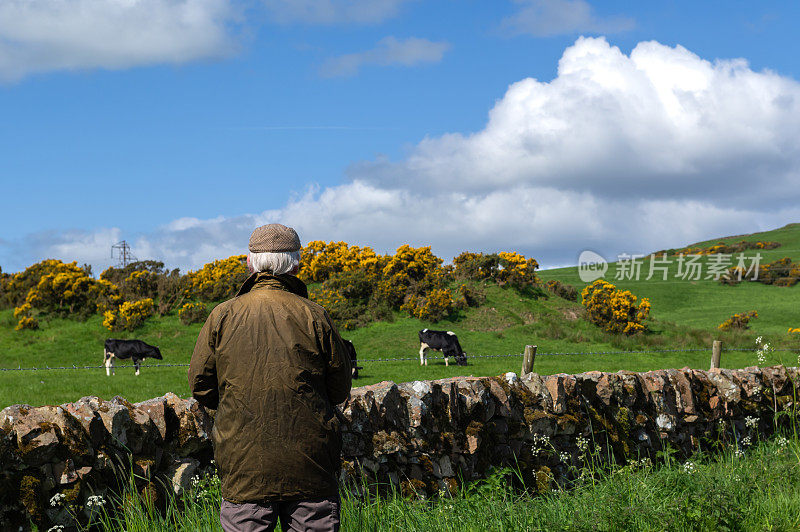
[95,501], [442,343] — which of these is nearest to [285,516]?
[95,501]

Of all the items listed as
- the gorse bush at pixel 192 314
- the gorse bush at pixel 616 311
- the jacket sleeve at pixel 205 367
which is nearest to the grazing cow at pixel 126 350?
the gorse bush at pixel 192 314

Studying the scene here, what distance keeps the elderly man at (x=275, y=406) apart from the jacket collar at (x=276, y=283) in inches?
1.4

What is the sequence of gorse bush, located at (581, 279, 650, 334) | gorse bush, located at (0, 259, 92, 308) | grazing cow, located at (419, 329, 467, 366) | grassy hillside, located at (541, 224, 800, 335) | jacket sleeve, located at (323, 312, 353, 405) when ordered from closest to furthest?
1. jacket sleeve, located at (323, 312, 353, 405)
2. grazing cow, located at (419, 329, 467, 366)
3. gorse bush, located at (581, 279, 650, 334)
4. gorse bush, located at (0, 259, 92, 308)
5. grassy hillside, located at (541, 224, 800, 335)

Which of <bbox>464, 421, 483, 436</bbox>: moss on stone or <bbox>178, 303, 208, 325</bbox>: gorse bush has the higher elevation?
<bbox>178, 303, 208, 325</bbox>: gorse bush

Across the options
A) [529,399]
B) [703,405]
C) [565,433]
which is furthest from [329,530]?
[703,405]

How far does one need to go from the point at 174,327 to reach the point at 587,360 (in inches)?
711

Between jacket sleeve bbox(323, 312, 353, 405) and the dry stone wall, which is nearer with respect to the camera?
jacket sleeve bbox(323, 312, 353, 405)

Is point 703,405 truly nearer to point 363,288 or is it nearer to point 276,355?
point 276,355

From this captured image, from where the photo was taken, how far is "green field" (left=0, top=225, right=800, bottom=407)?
17.0 metres

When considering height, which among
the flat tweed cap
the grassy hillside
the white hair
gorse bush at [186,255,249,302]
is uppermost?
gorse bush at [186,255,249,302]

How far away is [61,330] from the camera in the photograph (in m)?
29.2

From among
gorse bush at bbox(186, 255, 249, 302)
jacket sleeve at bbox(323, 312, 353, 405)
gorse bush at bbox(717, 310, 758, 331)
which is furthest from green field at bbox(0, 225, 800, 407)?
jacket sleeve at bbox(323, 312, 353, 405)

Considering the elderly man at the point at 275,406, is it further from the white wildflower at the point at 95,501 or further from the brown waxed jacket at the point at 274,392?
the white wildflower at the point at 95,501

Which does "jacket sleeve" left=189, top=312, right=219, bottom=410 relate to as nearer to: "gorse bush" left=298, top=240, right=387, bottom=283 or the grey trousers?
the grey trousers
